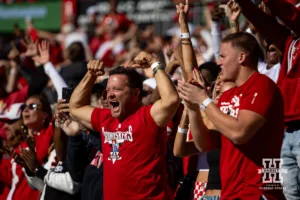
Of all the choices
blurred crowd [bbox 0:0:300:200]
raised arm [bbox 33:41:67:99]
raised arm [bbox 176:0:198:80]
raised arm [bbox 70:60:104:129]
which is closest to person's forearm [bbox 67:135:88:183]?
blurred crowd [bbox 0:0:300:200]

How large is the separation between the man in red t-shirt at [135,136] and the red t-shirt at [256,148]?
729 mm

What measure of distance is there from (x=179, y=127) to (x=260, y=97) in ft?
2.92

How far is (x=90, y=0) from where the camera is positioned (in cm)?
1894

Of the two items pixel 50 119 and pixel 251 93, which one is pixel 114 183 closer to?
pixel 251 93

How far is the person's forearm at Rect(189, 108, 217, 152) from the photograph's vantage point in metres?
5.57

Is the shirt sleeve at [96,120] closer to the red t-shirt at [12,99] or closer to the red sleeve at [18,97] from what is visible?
the red t-shirt at [12,99]

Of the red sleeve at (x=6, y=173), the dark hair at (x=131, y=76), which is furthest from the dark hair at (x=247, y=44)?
the red sleeve at (x=6, y=173)

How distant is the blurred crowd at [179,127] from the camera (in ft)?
17.7

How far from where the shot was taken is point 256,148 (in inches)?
212

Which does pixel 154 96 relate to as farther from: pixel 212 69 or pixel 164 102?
pixel 164 102

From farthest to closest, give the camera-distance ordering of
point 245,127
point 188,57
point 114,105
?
point 188,57, point 114,105, point 245,127

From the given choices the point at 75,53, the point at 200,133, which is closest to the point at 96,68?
the point at 200,133

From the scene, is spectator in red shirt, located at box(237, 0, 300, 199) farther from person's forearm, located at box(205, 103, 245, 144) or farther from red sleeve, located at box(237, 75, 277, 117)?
person's forearm, located at box(205, 103, 245, 144)

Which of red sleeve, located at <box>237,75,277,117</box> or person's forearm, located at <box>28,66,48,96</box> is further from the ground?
person's forearm, located at <box>28,66,48,96</box>
